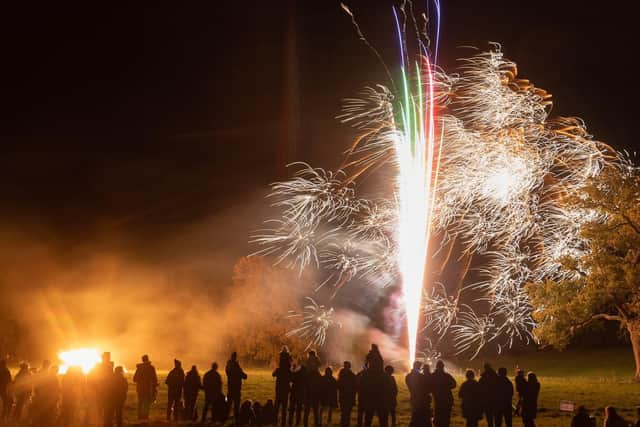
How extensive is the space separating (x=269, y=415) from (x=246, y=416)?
0.67 metres

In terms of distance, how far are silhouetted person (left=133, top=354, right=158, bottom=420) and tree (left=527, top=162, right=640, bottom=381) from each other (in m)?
20.7

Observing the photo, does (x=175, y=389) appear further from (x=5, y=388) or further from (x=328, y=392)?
(x=5, y=388)

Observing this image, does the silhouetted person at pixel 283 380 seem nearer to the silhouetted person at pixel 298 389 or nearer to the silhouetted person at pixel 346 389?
the silhouetted person at pixel 298 389

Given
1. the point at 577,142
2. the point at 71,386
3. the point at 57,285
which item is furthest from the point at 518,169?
the point at 57,285

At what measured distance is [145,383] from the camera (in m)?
15.1

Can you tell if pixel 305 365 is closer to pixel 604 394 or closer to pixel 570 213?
pixel 604 394

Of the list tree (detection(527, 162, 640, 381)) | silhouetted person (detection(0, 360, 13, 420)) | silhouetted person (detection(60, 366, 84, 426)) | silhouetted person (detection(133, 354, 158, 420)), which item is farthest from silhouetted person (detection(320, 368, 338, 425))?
tree (detection(527, 162, 640, 381))

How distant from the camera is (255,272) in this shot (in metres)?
48.9

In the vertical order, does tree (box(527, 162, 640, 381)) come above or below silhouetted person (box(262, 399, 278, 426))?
above

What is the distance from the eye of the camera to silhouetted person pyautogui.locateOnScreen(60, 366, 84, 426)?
46.4ft

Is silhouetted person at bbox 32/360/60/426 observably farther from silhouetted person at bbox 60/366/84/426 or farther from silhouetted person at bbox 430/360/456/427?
silhouetted person at bbox 430/360/456/427

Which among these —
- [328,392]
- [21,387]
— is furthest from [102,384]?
[328,392]

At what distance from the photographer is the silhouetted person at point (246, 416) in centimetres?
1422

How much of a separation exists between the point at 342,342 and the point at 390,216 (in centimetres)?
1871
